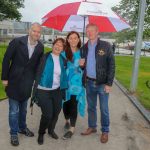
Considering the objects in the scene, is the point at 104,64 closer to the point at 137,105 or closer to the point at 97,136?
the point at 97,136

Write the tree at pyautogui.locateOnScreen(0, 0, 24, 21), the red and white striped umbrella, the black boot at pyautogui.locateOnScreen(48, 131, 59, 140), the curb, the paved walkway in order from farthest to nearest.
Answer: the tree at pyautogui.locateOnScreen(0, 0, 24, 21), the curb, the red and white striped umbrella, the black boot at pyautogui.locateOnScreen(48, 131, 59, 140), the paved walkway

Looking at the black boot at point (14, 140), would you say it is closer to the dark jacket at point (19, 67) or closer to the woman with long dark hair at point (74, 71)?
the dark jacket at point (19, 67)

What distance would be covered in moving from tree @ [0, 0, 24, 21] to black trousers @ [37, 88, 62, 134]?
40.5m

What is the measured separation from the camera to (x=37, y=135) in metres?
6.68

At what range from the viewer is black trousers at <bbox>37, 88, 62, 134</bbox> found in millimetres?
6074

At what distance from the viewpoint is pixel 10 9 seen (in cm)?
4594

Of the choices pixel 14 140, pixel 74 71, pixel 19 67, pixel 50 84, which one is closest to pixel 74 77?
pixel 74 71

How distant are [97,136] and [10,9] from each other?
40950 millimetres

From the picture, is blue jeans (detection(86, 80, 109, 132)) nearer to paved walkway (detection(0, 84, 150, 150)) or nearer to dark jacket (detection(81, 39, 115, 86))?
dark jacket (detection(81, 39, 115, 86))

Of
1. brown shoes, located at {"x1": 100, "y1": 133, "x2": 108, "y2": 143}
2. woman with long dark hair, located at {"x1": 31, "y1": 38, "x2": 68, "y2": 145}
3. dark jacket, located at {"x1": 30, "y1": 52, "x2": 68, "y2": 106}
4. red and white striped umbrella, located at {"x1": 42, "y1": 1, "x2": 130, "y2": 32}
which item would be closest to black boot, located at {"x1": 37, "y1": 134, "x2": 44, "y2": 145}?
woman with long dark hair, located at {"x1": 31, "y1": 38, "x2": 68, "y2": 145}

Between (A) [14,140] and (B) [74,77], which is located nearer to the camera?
(A) [14,140]

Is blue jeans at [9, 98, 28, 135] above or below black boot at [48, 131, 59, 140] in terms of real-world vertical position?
above

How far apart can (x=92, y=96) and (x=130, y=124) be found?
1.66m

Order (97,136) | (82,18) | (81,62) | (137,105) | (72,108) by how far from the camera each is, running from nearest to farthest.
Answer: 1. (81,62)
2. (72,108)
3. (97,136)
4. (82,18)
5. (137,105)
